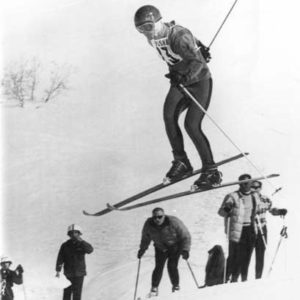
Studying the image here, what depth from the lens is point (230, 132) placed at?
7.35m

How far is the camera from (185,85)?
7.27 m

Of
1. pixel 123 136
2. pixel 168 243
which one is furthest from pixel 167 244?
pixel 123 136

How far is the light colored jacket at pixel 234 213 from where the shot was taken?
24.0 feet

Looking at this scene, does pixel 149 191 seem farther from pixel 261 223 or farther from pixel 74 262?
pixel 261 223

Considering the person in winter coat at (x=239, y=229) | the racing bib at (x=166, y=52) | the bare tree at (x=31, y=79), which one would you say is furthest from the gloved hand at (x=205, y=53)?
the bare tree at (x=31, y=79)

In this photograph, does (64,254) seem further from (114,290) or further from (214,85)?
(214,85)

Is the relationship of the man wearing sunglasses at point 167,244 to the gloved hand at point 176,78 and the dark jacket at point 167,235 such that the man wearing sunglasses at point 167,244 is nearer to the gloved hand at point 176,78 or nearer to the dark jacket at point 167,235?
the dark jacket at point 167,235

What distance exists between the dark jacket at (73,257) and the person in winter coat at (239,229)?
1093 millimetres

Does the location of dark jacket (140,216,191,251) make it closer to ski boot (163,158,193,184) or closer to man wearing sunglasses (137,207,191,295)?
man wearing sunglasses (137,207,191,295)

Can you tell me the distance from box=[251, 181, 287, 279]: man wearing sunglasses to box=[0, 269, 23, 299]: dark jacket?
1.87 meters

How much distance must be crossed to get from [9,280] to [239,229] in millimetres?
1861

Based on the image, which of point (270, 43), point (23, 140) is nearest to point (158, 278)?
Answer: point (23, 140)

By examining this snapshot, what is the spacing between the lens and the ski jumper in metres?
7.22

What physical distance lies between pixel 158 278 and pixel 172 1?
2.19m
